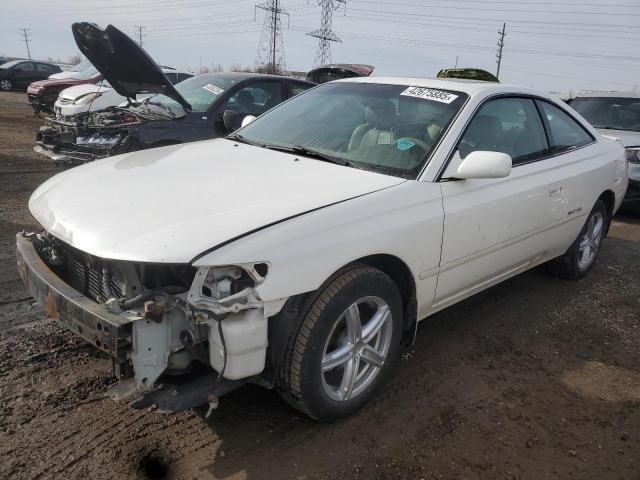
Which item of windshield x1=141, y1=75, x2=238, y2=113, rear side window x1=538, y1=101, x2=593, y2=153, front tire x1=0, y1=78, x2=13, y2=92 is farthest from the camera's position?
front tire x1=0, y1=78, x2=13, y2=92

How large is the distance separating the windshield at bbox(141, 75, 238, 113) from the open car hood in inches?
35.5

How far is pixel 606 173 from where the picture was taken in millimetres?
4543

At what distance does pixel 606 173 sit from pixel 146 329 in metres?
4.10

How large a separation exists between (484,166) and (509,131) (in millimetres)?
978

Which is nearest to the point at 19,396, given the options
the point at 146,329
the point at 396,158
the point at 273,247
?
the point at 146,329

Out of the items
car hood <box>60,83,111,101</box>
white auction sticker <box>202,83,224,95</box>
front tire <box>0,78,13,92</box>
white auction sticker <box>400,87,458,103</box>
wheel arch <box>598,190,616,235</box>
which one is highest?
white auction sticker <box>400,87,458,103</box>

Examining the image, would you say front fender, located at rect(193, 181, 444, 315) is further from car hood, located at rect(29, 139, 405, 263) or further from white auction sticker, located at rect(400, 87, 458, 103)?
white auction sticker, located at rect(400, 87, 458, 103)

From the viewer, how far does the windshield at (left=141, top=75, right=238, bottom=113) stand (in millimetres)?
6625

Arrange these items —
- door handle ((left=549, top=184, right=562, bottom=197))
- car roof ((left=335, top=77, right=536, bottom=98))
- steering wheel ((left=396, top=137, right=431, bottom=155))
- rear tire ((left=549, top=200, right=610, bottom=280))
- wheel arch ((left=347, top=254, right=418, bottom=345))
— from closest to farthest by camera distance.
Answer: wheel arch ((left=347, top=254, right=418, bottom=345)) < steering wheel ((left=396, top=137, right=431, bottom=155)) < car roof ((left=335, top=77, right=536, bottom=98)) < door handle ((left=549, top=184, right=562, bottom=197)) < rear tire ((left=549, top=200, right=610, bottom=280))

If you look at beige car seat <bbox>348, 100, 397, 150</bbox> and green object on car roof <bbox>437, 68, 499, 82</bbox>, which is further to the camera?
green object on car roof <bbox>437, 68, 499, 82</bbox>

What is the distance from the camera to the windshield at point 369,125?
9.90 ft

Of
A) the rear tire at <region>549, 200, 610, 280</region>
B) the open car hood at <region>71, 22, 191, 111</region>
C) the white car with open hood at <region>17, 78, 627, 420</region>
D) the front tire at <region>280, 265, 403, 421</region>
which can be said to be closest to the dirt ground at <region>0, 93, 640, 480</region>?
the front tire at <region>280, 265, 403, 421</region>

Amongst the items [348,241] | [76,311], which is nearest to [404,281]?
[348,241]

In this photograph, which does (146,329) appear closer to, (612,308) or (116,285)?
(116,285)
